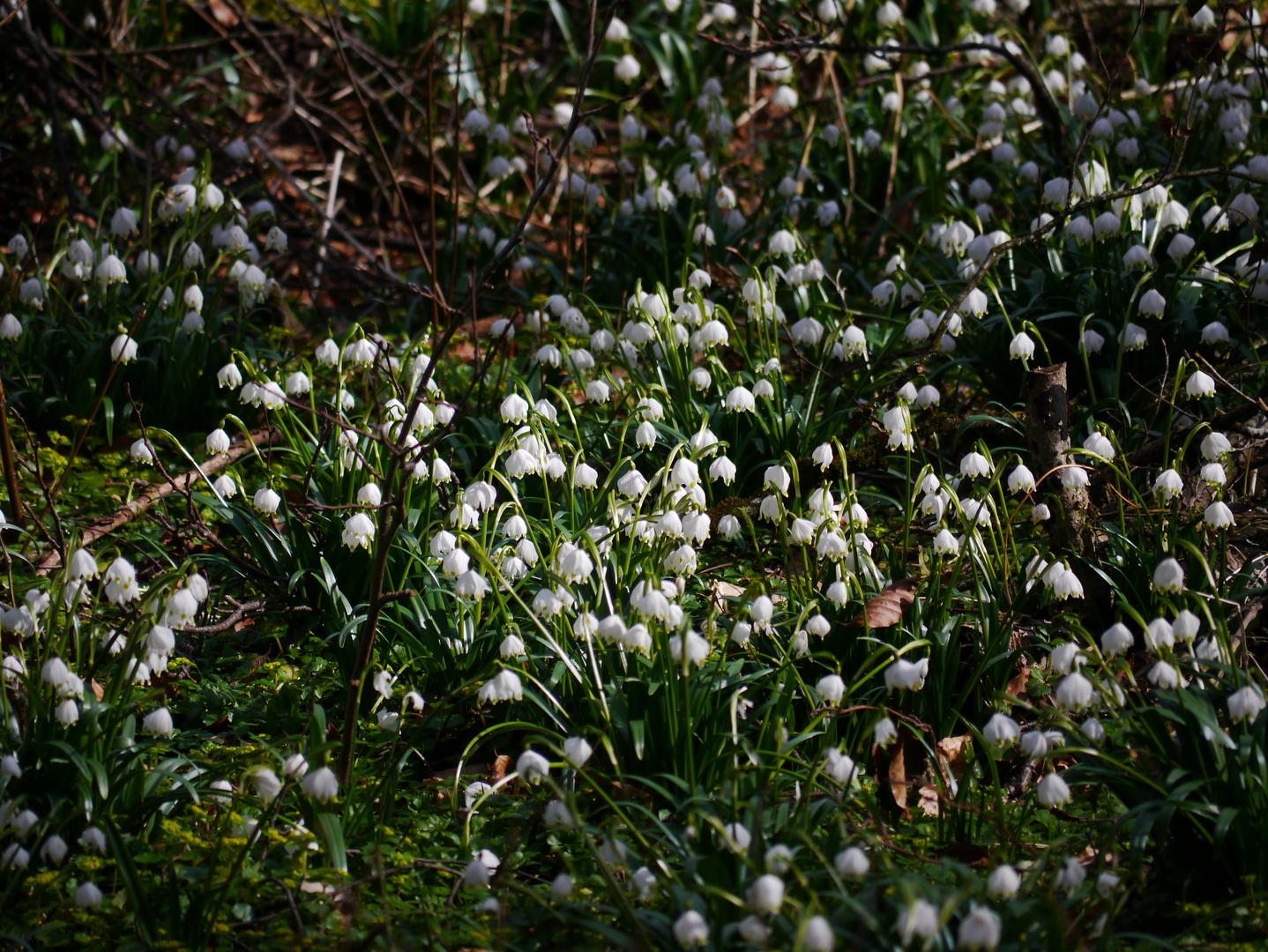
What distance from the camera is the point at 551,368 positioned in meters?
4.07

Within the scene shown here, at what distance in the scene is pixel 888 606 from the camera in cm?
265

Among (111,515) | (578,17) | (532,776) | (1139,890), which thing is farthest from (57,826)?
(578,17)

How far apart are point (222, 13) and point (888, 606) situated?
20.8ft

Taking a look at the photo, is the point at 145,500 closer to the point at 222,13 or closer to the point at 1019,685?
the point at 1019,685

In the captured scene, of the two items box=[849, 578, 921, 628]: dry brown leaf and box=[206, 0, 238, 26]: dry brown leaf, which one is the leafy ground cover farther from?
box=[206, 0, 238, 26]: dry brown leaf

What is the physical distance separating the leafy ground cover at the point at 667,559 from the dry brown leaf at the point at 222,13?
1.42 metres

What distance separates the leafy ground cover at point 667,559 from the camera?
2.04 meters

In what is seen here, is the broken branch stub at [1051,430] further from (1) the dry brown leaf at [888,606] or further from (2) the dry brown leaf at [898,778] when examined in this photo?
(2) the dry brown leaf at [898,778]

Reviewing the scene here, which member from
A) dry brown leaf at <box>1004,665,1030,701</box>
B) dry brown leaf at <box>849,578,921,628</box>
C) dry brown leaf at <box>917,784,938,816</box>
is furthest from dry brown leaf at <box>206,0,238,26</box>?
dry brown leaf at <box>917,784,938,816</box>

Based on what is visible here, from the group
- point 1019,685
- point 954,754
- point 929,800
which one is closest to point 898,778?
point 929,800

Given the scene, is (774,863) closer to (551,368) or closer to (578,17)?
(551,368)

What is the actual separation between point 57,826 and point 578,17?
6.62 m

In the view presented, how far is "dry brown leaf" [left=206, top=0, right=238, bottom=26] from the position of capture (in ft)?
23.0

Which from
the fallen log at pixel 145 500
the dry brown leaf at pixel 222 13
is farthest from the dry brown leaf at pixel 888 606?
the dry brown leaf at pixel 222 13
